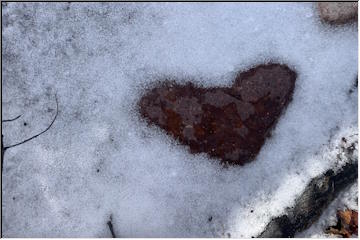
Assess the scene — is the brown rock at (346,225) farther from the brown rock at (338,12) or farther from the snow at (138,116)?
the brown rock at (338,12)

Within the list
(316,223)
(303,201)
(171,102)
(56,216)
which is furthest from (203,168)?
(56,216)

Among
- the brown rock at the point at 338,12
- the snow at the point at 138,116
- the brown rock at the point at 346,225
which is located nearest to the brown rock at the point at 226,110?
the snow at the point at 138,116

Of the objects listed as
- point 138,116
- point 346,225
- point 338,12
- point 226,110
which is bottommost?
point 138,116

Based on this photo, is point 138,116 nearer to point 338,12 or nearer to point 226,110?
point 226,110

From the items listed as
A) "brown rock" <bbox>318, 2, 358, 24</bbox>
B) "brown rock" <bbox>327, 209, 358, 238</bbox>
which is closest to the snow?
"brown rock" <bbox>318, 2, 358, 24</bbox>

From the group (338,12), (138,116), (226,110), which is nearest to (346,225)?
(226,110)

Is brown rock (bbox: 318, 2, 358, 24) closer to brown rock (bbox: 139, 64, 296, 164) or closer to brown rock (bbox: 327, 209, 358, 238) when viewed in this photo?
brown rock (bbox: 139, 64, 296, 164)
